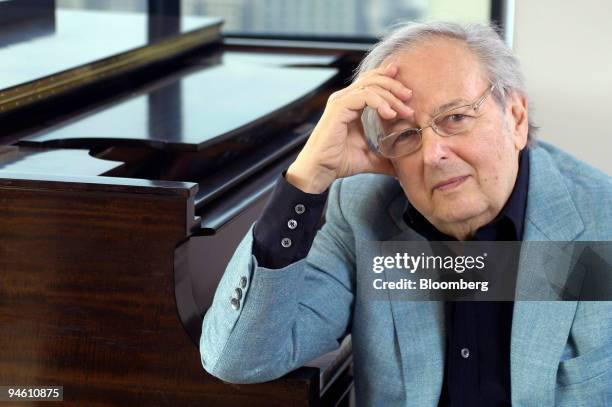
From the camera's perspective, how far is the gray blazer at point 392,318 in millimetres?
1571

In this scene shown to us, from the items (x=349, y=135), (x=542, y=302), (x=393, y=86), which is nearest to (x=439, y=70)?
(x=393, y=86)

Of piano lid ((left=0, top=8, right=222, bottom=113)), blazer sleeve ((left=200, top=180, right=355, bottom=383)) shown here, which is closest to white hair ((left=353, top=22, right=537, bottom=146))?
blazer sleeve ((left=200, top=180, right=355, bottom=383))

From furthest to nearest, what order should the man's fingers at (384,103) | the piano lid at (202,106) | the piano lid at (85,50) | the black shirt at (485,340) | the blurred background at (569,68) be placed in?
the blurred background at (569,68)
the piano lid at (85,50)
the piano lid at (202,106)
the black shirt at (485,340)
the man's fingers at (384,103)

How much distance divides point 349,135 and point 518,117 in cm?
27

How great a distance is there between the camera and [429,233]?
1713mm

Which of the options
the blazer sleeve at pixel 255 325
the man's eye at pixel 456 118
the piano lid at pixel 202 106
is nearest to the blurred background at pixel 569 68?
the piano lid at pixel 202 106

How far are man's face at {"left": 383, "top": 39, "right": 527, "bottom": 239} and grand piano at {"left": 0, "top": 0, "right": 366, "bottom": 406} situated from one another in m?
0.33

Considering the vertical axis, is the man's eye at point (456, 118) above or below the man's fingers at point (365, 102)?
A: below

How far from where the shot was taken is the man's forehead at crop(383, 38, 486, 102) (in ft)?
5.11

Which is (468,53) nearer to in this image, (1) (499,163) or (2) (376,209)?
(1) (499,163)

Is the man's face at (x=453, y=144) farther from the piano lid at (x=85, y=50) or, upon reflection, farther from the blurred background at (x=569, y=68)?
the blurred background at (x=569, y=68)

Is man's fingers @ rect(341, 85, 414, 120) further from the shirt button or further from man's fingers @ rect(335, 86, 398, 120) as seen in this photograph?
the shirt button

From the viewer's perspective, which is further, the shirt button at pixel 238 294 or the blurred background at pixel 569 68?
the blurred background at pixel 569 68

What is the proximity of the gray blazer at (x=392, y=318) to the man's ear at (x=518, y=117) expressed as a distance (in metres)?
0.07
